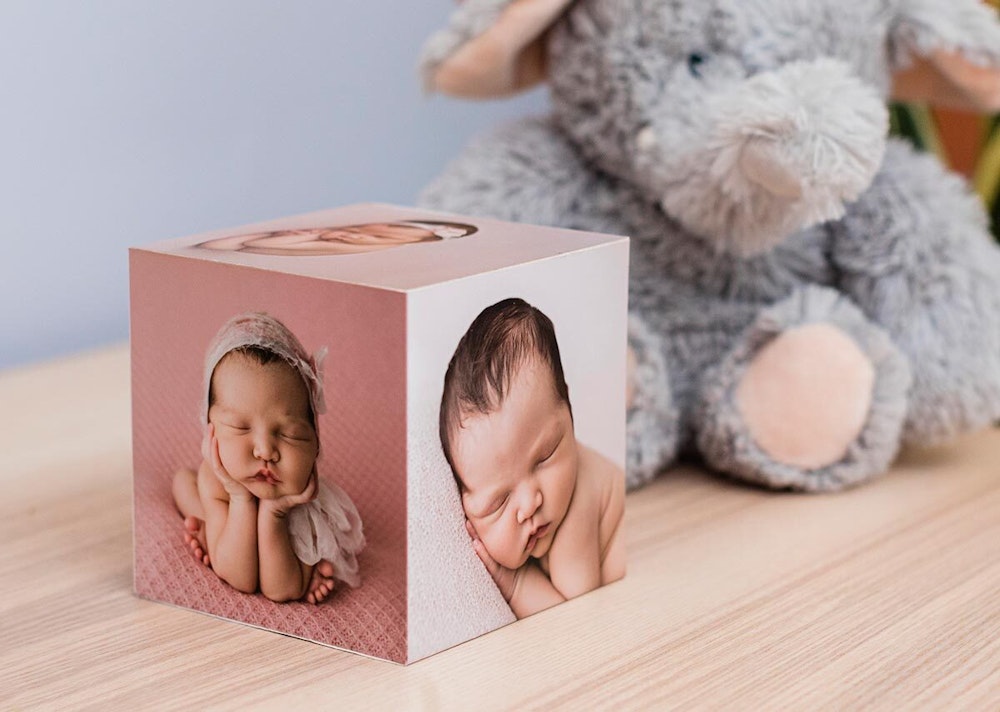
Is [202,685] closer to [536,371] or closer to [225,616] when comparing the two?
[225,616]

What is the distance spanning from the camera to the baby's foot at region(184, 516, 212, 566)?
0.59 metres

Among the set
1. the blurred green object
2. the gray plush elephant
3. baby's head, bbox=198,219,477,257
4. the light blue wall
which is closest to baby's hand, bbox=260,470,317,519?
baby's head, bbox=198,219,477,257

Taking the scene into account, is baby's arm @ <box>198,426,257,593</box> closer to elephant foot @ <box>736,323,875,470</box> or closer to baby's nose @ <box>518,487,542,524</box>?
baby's nose @ <box>518,487,542,524</box>

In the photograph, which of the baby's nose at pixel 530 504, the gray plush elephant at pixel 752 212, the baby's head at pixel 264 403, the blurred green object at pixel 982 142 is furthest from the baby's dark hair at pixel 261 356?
the blurred green object at pixel 982 142

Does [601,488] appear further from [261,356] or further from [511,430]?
[261,356]

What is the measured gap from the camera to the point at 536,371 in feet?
1.89

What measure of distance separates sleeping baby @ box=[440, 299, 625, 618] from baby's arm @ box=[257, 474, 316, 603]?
8cm

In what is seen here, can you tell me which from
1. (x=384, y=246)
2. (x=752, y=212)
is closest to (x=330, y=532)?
(x=384, y=246)

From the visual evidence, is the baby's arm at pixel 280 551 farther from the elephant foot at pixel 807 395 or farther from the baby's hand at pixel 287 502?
the elephant foot at pixel 807 395

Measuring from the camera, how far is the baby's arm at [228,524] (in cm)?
57

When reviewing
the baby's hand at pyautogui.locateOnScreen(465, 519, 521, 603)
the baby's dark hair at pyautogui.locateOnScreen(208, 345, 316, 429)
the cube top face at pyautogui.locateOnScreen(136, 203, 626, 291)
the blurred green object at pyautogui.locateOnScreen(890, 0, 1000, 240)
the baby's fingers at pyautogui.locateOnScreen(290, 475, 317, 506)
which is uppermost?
the blurred green object at pyautogui.locateOnScreen(890, 0, 1000, 240)

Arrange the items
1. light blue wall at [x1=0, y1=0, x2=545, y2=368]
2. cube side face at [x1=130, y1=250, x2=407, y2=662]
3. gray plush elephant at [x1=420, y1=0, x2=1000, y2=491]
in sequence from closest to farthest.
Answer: cube side face at [x1=130, y1=250, x2=407, y2=662] < gray plush elephant at [x1=420, y1=0, x2=1000, y2=491] < light blue wall at [x1=0, y1=0, x2=545, y2=368]

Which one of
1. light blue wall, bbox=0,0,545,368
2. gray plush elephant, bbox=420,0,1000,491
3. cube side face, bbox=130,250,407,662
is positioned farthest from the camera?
light blue wall, bbox=0,0,545,368

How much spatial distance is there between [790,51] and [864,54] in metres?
0.06
